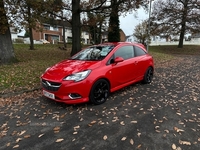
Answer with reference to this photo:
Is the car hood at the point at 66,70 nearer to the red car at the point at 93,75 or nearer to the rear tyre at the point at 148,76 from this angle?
the red car at the point at 93,75

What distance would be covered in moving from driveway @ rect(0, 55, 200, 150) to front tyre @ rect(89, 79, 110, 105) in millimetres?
157

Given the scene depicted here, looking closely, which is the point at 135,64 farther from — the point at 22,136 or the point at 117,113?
the point at 22,136

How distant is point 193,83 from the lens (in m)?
6.33

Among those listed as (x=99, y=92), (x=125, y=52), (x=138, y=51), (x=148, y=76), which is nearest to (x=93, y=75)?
(x=99, y=92)

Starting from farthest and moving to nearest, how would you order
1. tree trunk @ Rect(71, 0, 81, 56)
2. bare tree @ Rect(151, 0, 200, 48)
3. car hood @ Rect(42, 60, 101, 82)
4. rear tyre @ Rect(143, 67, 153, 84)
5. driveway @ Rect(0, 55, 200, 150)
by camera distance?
bare tree @ Rect(151, 0, 200, 48) < tree trunk @ Rect(71, 0, 81, 56) < rear tyre @ Rect(143, 67, 153, 84) < car hood @ Rect(42, 60, 101, 82) < driveway @ Rect(0, 55, 200, 150)

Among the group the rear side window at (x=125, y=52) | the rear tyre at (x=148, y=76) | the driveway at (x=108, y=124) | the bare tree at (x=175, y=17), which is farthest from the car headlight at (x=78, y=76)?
the bare tree at (x=175, y=17)

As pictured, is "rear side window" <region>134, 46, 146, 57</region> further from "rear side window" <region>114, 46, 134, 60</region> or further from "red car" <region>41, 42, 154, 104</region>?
"rear side window" <region>114, 46, 134, 60</region>

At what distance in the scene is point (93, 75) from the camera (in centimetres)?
394

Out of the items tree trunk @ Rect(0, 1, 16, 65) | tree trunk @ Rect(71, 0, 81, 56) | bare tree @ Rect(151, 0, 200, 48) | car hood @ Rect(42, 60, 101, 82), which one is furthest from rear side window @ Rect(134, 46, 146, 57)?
bare tree @ Rect(151, 0, 200, 48)

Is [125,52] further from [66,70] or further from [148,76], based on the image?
[66,70]

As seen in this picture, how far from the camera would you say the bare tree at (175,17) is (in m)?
22.7

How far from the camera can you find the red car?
3781mm

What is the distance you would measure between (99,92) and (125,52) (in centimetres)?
173

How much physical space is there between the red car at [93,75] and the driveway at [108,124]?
1.21 feet
